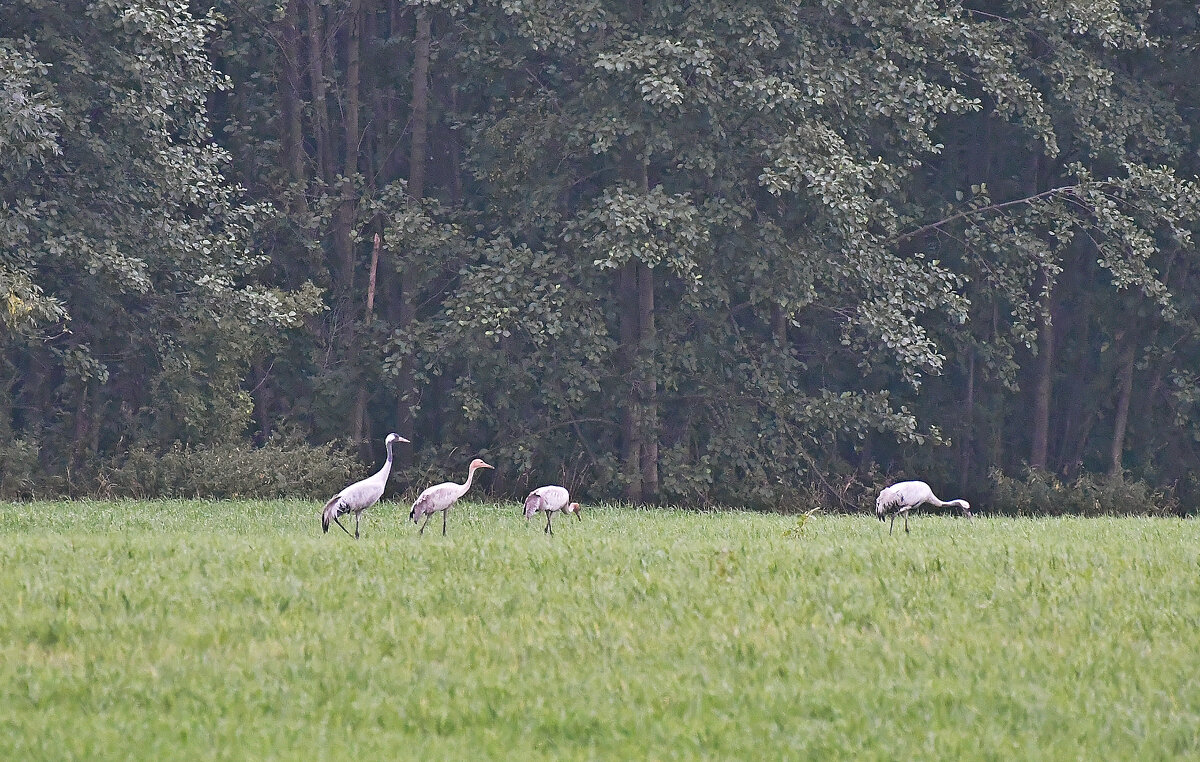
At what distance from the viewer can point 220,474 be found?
30.0m

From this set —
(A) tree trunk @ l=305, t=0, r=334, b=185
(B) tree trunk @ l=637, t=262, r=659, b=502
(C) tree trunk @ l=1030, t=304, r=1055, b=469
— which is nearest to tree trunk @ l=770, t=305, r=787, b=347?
(B) tree trunk @ l=637, t=262, r=659, b=502

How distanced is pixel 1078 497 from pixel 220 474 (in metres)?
18.0

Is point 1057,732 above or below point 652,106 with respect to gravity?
below

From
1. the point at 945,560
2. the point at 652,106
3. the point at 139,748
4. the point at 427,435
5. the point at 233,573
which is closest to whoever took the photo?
the point at 139,748

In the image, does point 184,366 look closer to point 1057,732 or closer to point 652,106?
point 652,106

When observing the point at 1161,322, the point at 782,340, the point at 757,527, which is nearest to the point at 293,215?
the point at 782,340

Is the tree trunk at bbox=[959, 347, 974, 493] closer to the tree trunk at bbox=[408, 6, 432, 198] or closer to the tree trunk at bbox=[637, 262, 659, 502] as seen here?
the tree trunk at bbox=[637, 262, 659, 502]

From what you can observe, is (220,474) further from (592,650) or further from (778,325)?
(592,650)

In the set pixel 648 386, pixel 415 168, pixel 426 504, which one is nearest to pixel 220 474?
pixel 648 386

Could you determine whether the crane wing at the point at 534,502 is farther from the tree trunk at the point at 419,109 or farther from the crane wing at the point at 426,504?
the tree trunk at the point at 419,109

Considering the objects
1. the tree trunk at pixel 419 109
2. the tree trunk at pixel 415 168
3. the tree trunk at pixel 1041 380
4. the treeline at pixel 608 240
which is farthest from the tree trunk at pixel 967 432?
the tree trunk at pixel 419 109

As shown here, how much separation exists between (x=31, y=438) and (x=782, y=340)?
613 inches

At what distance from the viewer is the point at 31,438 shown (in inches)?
1236

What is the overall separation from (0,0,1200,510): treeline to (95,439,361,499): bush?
0.23m
